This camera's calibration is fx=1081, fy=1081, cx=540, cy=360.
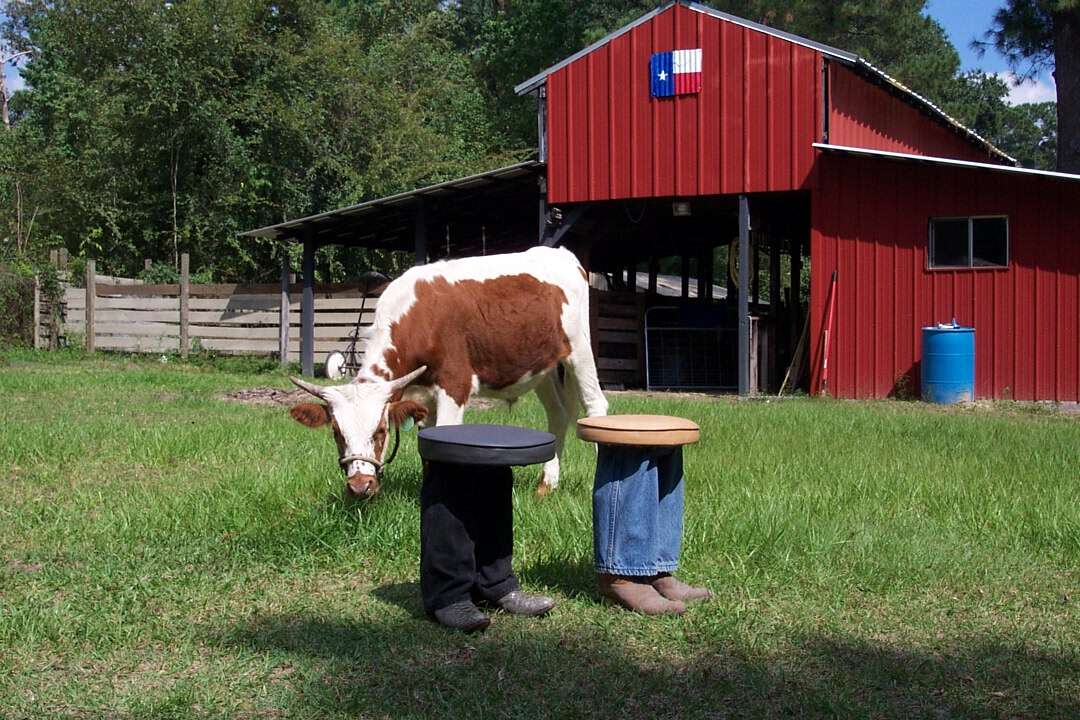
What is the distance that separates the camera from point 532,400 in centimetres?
1366

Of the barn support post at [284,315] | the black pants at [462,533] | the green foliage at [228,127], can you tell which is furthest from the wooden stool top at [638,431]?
the green foliage at [228,127]

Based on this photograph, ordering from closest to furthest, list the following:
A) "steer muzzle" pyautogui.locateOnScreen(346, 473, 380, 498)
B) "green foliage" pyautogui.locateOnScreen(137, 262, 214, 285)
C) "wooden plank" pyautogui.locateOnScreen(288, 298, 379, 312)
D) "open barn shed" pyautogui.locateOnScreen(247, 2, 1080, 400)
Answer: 1. "steer muzzle" pyautogui.locateOnScreen(346, 473, 380, 498)
2. "open barn shed" pyautogui.locateOnScreen(247, 2, 1080, 400)
3. "wooden plank" pyautogui.locateOnScreen(288, 298, 379, 312)
4. "green foliage" pyautogui.locateOnScreen(137, 262, 214, 285)

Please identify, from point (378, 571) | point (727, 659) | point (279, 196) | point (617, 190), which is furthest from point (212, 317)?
point (727, 659)

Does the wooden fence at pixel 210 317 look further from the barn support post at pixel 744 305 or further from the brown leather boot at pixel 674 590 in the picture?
the brown leather boot at pixel 674 590

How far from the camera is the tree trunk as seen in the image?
2606 cm

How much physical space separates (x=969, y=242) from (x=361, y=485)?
1293cm

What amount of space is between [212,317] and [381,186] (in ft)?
27.4

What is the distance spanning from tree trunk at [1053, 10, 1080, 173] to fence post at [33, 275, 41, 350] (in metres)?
24.2

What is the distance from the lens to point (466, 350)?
725 centimetres

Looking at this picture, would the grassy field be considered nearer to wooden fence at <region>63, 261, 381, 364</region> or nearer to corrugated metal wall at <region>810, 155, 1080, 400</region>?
corrugated metal wall at <region>810, 155, 1080, 400</region>

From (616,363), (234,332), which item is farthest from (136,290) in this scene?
(616,363)

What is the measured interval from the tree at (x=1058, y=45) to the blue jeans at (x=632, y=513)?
82.6 ft

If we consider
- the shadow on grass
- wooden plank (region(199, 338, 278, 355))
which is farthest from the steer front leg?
wooden plank (region(199, 338, 278, 355))

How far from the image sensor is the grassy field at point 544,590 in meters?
3.87
